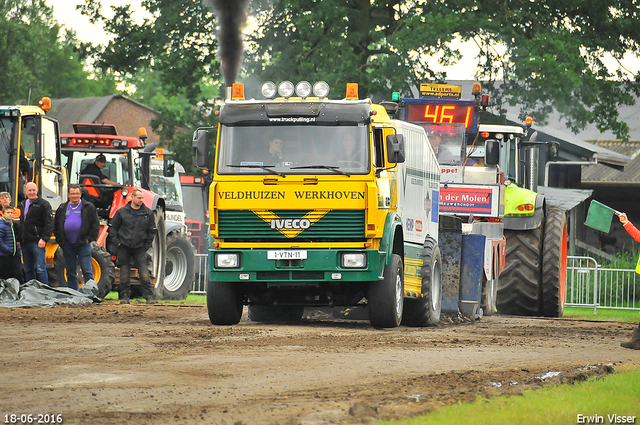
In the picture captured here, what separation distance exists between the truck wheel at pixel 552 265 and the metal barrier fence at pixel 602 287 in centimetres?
323

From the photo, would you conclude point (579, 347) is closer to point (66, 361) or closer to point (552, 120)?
point (66, 361)

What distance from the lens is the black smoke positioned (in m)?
25.3

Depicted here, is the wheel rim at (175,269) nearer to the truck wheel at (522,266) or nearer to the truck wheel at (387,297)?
the truck wheel at (522,266)

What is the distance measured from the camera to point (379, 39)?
30.7m

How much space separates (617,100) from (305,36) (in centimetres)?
976

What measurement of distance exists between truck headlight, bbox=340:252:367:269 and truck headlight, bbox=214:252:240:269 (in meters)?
1.32

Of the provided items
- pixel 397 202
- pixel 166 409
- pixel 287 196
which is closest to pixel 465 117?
pixel 397 202

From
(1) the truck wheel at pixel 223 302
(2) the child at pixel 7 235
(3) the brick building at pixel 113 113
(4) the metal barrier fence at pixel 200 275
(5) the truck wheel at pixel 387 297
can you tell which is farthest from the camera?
(3) the brick building at pixel 113 113

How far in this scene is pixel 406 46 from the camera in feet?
92.6

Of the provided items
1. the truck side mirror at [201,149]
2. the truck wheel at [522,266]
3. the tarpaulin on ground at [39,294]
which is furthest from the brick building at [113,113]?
the truck side mirror at [201,149]

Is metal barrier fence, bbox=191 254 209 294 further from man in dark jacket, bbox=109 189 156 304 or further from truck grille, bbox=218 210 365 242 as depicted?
truck grille, bbox=218 210 365 242

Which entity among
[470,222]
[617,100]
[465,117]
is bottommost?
[470,222]

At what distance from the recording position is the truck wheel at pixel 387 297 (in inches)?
524

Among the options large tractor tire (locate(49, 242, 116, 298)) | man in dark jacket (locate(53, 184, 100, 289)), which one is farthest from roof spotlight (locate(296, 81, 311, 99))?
large tractor tire (locate(49, 242, 116, 298))
